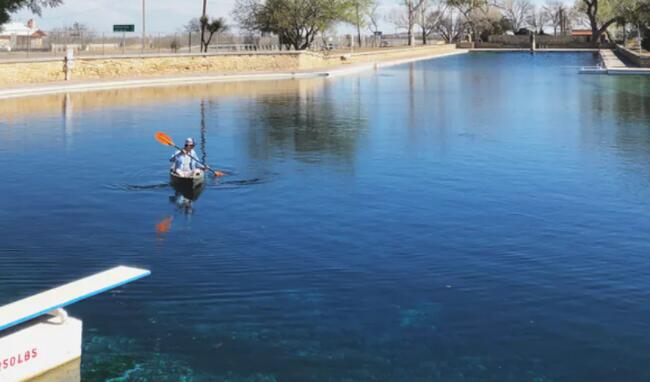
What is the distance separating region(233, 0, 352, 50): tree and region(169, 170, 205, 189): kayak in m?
55.3

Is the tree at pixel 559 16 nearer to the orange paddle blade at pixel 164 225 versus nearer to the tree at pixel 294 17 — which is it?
the tree at pixel 294 17

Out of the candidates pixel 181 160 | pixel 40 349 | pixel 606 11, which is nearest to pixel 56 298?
pixel 40 349

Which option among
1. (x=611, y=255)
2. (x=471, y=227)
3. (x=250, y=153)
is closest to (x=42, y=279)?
(x=471, y=227)

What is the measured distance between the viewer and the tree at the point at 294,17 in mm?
73188

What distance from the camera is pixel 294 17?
73688mm

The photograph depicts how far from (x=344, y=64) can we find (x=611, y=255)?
196 feet

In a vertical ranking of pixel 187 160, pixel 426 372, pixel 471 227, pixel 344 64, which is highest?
pixel 344 64

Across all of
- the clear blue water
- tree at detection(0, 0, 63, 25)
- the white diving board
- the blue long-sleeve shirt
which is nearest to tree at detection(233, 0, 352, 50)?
tree at detection(0, 0, 63, 25)

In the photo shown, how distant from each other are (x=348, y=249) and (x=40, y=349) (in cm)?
654

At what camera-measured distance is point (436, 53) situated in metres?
114

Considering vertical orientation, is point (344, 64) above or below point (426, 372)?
above

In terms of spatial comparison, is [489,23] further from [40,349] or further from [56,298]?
[40,349]

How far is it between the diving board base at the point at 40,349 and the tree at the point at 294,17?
215 feet

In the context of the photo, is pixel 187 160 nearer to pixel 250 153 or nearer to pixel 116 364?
pixel 250 153
